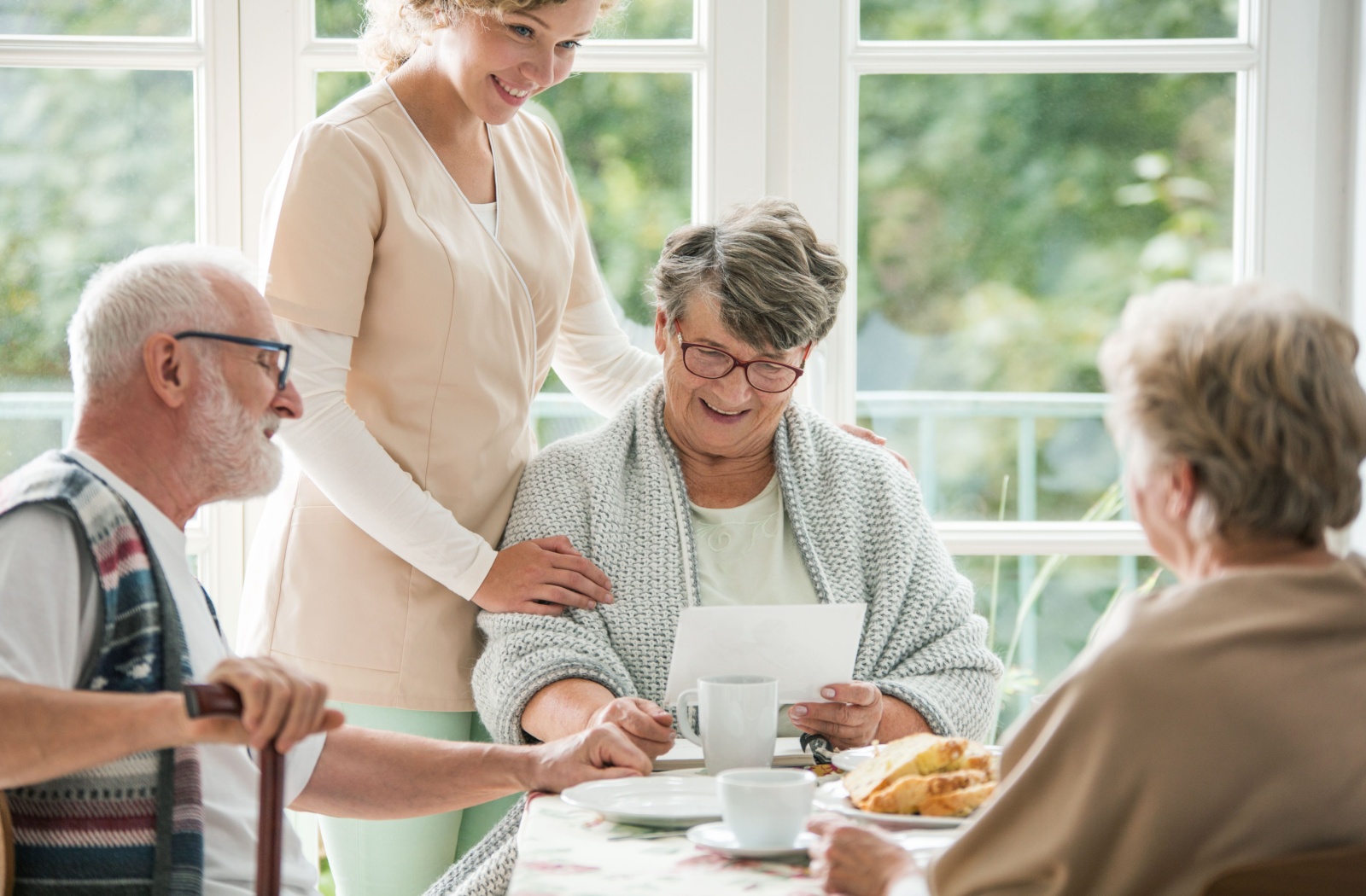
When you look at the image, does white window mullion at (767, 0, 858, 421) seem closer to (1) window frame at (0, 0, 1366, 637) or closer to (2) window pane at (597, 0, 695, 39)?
(1) window frame at (0, 0, 1366, 637)

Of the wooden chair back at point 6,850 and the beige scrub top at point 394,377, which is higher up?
the beige scrub top at point 394,377

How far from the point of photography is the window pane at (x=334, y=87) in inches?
96.0

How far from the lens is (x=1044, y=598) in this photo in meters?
2.56

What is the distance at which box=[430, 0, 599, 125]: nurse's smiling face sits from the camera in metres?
1.75

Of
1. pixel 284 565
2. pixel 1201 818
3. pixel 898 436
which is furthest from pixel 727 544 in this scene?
pixel 1201 818

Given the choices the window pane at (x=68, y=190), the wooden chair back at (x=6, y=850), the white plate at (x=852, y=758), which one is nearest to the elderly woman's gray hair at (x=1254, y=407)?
the white plate at (x=852, y=758)

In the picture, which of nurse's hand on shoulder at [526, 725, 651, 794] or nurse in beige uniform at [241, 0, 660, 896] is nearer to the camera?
nurse's hand on shoulder at [526, 725, 651, 794]

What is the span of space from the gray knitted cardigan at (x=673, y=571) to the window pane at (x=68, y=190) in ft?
3.62

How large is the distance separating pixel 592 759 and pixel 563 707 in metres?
0.17

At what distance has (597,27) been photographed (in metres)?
2.41

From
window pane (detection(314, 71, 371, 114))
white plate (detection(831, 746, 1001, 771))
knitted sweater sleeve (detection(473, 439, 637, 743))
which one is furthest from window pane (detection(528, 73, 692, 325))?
white plate (detection(831, 746, 1001, 771))

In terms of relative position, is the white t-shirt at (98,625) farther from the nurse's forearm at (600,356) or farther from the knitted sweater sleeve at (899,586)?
the nurse's forearm at (600,356)

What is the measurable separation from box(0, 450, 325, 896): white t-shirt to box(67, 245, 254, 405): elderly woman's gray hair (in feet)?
0.30

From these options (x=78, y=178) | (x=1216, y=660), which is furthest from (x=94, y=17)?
(x=1216, y=660)
